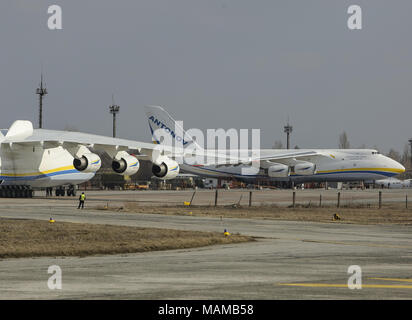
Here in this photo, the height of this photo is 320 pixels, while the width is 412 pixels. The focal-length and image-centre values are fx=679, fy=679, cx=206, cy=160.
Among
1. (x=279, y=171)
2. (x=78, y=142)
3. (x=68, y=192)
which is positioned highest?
(x=78, y=142)

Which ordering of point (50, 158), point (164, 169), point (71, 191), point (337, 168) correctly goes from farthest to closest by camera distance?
1. point (337, 168)
2. point (71, 191)
3. point (50, 158)
4. point (164, 169)

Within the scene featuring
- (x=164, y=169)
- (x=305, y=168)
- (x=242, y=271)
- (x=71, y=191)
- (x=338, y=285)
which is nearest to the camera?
(x=338, y=285)

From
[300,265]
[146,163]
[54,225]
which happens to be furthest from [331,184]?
[300,265]

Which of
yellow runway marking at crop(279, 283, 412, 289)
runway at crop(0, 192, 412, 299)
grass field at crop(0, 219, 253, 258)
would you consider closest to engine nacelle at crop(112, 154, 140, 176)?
grass field at crop(0, 219, 253, 258)

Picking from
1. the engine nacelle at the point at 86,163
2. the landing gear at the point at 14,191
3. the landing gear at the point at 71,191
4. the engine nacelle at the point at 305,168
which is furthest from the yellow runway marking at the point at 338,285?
the engine nacelle at the point at 305,168

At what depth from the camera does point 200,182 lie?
112 metres

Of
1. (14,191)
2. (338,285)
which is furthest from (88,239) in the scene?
(14,191)

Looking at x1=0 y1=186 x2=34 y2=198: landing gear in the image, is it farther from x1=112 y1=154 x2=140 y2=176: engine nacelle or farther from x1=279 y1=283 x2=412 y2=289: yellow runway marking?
x1=279 y1=283 x2=412 y2=289: yellow runway marking

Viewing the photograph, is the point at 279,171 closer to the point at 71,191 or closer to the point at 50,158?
the point at 71,191

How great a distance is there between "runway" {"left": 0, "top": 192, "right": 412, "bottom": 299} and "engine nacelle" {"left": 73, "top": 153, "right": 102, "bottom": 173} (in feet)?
84.0

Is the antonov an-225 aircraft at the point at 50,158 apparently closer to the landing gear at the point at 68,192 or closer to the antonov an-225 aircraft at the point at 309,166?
the landing gear at the point at 68,192

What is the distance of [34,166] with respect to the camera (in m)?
45.8

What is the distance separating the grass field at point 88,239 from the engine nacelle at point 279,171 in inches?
2262

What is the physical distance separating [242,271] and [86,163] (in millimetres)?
33987
